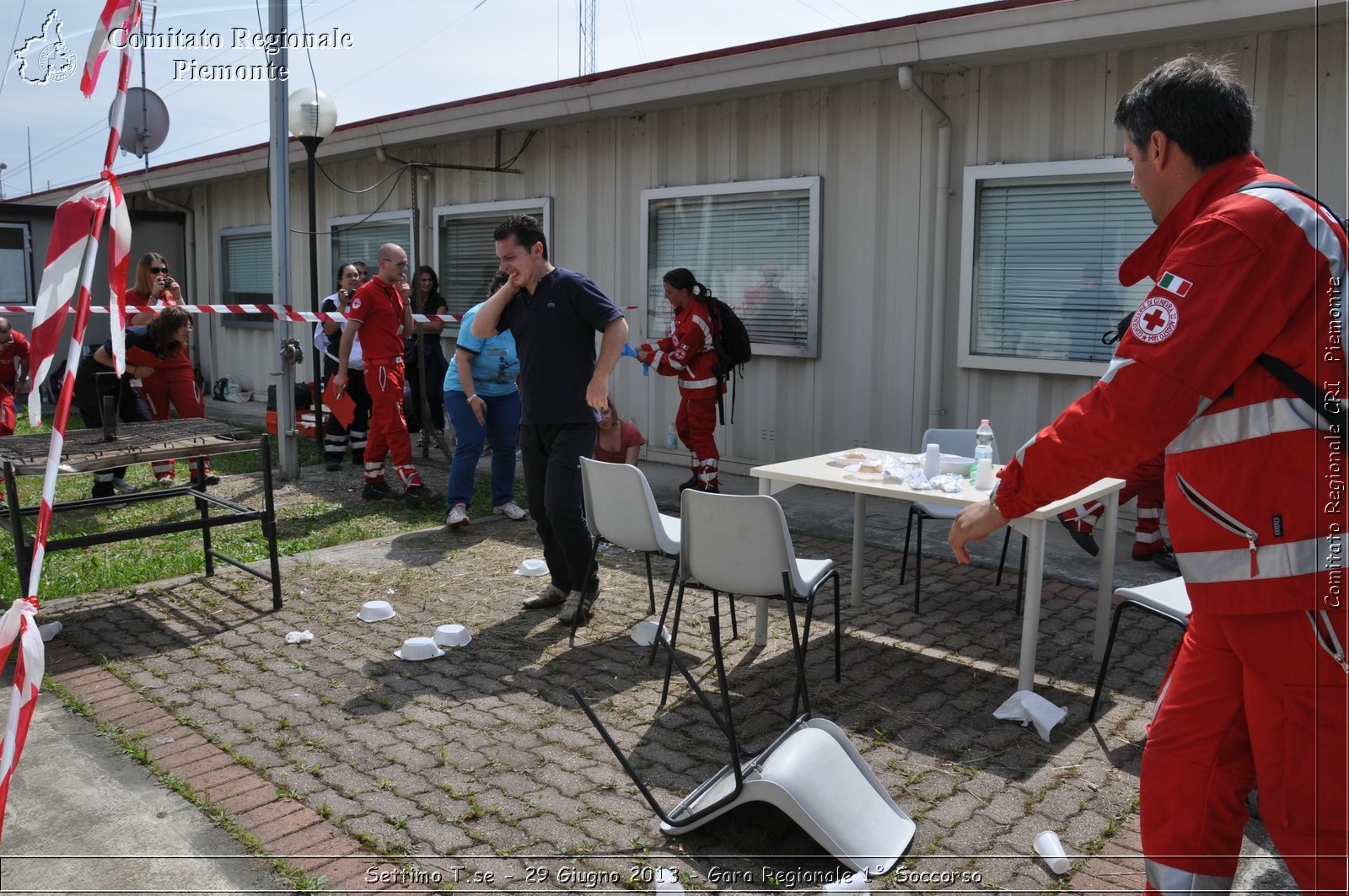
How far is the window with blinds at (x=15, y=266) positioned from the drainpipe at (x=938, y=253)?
14846 millimetres

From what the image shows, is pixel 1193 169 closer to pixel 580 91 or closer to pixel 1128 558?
pixel 1128 558

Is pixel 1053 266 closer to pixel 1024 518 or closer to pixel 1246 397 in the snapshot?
pixel 1024 518

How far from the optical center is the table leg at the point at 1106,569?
4926 mm

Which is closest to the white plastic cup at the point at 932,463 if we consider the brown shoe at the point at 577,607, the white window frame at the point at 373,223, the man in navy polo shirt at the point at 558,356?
the man in navy polo shirt at the point at 558,356

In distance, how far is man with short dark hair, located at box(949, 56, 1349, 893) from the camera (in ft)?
6.37

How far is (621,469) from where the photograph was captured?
493 centimetres

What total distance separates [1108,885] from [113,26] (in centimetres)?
374

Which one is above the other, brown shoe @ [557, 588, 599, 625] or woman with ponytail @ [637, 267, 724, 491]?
woman with ponytail @ [637, 267, 724, 491]

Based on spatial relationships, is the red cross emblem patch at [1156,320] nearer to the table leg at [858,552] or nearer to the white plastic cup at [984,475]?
the white plastic cup at [984,475]

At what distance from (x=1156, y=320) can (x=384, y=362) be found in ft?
23.9

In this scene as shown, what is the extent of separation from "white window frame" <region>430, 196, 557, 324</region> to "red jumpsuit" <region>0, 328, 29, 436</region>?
4.57 meters

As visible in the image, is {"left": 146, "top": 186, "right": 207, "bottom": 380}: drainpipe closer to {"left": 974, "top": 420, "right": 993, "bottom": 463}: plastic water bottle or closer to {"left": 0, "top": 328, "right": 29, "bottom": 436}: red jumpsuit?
{"left": 0, "top": 328, "right": 29, "bottom": 436}: red jumpsuit

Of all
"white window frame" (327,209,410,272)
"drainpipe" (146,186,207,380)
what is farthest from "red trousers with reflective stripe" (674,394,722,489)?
"drainpipe" (146,186,207,380)

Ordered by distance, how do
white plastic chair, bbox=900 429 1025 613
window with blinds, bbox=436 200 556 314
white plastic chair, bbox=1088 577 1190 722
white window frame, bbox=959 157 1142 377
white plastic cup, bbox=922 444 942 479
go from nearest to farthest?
white plastic chair, bbox=1088 577 1190 722 → white plastic cup, bbox=922 444 942 479 → white plastic chair, bbox=900 429 1025 613 → white window frame, bbox=959 157 1142 377 → window with blinds, bbox=436 200 556 314
